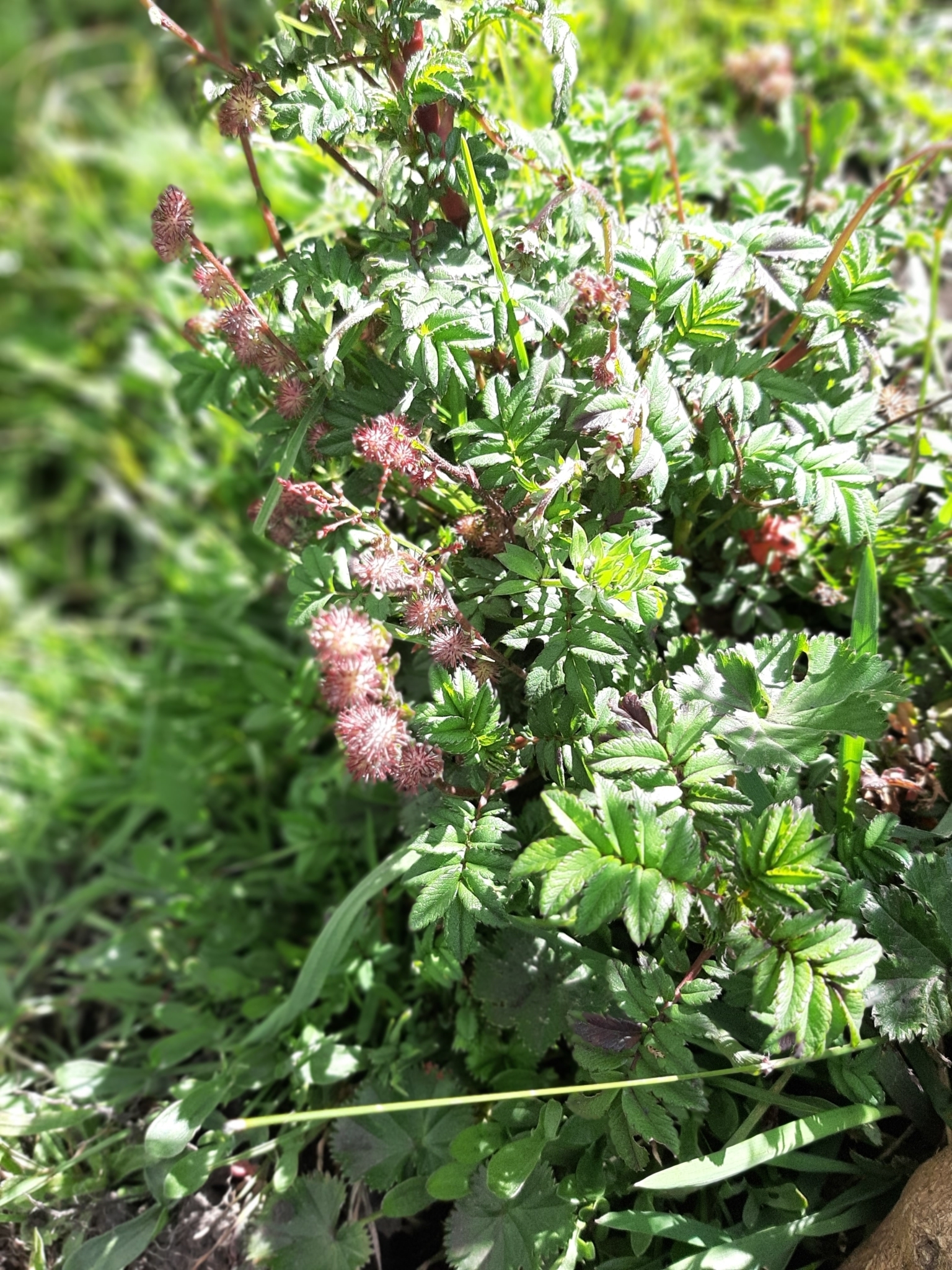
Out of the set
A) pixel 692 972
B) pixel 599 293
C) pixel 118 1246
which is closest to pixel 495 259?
pixel 599 293

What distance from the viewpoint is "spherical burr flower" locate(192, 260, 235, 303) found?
1.18 m

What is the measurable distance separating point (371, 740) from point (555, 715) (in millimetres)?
231

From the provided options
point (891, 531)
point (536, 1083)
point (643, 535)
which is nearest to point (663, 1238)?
point (536, 1083)

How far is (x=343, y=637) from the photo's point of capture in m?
1.09

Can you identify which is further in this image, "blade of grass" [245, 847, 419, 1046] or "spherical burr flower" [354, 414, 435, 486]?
"blade of grass" [245, 847, 419, 1046]

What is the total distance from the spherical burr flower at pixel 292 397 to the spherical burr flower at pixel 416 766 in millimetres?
457

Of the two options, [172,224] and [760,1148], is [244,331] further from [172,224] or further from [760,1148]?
[760,1148]

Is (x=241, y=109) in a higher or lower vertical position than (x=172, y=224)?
higher

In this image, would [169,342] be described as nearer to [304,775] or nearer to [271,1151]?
[304,775]

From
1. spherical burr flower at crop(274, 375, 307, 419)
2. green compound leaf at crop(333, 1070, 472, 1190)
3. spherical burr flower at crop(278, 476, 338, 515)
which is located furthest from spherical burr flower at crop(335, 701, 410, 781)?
green compound leaf at crop(333, 1070, 472, 1190)

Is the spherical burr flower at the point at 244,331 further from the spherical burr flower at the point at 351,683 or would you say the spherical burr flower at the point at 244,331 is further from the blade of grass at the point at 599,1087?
the blade of grass at the point at 599,1087

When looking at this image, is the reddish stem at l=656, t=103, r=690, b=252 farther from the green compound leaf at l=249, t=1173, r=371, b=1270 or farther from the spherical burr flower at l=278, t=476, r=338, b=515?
the green compound leaf at l=249, t=1173, r=371, b=1270

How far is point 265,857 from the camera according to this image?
179 cm

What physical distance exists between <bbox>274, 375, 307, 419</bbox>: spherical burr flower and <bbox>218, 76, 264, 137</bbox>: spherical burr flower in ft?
0.99
